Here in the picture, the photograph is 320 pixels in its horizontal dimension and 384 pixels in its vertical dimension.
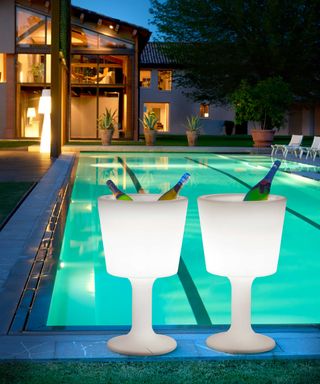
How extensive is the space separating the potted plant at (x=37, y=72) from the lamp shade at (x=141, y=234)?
3065cm

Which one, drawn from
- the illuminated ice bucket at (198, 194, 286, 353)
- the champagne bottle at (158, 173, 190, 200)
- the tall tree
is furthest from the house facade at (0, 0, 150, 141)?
the illuminated ice bucket at (198, 194, 286, 353)

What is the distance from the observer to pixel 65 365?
3.28 metres

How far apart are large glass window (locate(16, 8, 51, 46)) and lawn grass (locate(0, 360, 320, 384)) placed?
101 ft

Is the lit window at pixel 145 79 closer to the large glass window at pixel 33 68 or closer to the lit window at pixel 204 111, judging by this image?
the lit window at pixel 204 111

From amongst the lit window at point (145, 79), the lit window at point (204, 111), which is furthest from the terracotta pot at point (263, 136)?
the lit window at point (145, 79)

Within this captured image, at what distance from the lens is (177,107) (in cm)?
4847

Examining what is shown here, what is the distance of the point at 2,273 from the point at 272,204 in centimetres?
251

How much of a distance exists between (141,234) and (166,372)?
0.58 meters

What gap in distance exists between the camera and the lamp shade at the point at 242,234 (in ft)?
10.9

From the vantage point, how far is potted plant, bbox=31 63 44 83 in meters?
33.2

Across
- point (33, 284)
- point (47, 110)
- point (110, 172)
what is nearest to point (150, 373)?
point (33, 284)

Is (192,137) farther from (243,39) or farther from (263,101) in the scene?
(243,39)

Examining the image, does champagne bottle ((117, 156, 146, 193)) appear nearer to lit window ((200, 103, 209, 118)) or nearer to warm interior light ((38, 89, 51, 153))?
warm interior light ((38, 89, 51, 153))

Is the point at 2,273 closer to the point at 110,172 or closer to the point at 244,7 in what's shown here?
the point at 110,172
